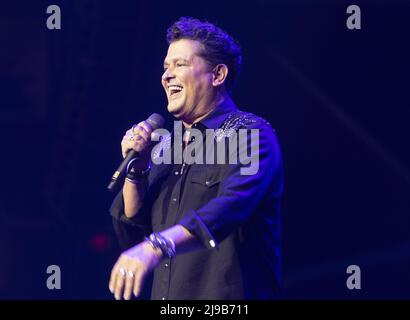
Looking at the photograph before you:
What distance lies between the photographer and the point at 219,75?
7.63ft

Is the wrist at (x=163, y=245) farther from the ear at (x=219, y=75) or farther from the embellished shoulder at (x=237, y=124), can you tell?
the ear at (x=219, y=75)

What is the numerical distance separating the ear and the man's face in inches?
0.7

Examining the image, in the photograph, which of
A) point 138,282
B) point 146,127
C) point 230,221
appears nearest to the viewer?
point 138,282

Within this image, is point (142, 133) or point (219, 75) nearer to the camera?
point (142, 133)

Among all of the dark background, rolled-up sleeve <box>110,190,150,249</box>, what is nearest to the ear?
rolled-up sleeve <box>110,190,150,249</box>

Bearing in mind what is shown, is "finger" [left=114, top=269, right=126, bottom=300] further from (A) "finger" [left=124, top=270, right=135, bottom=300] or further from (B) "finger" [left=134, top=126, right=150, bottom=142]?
(B) "finger" [left=134, top=126, right=150, bottom=142]

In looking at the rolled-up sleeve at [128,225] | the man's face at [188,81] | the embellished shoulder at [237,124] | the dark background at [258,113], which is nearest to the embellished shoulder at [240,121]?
the embellished shoulder at [237,124]

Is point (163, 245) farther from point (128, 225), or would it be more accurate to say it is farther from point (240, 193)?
point (128, 225)

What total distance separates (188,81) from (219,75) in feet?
0.42

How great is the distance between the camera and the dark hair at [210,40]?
2.30 m

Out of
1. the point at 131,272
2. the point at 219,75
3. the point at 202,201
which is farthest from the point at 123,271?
the point at 219,75

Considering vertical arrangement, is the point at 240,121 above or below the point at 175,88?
below

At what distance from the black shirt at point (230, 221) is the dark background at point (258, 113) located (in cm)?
172
